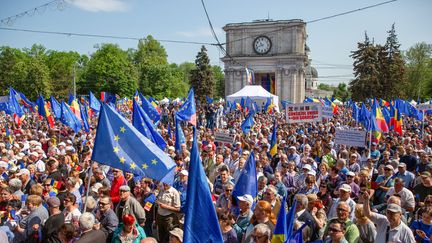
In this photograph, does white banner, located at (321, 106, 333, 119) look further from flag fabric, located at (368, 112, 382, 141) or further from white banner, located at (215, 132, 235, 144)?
white banner, located at (215, 132, 235, 144)

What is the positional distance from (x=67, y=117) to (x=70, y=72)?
5992cm

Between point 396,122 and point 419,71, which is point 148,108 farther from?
point 419,71

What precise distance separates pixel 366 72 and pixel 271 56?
14.7 m

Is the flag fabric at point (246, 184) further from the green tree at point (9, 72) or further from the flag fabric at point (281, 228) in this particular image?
the green tree at point (9, 72)

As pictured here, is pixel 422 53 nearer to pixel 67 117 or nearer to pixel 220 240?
pixel 67 117

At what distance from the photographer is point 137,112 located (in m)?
10.9

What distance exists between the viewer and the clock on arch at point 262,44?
62484 millimetres

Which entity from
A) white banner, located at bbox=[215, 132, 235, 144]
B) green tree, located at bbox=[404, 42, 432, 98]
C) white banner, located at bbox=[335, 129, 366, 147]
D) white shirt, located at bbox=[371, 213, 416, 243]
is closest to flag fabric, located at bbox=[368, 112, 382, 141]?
white banner, located at bbox=[335, 129, 366, 147]

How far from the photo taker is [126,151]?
6445mm

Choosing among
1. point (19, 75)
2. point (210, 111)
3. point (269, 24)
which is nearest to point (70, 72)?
point (19, 75)

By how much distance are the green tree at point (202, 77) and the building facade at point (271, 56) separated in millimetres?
2556

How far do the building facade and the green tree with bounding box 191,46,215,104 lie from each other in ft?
8.39

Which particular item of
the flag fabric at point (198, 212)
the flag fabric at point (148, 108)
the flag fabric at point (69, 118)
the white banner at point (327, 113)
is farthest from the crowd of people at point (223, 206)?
the flag fabric at point (148, 108)

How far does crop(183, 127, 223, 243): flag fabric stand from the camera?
15.0ft
